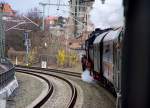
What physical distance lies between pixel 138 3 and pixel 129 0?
0.06 m

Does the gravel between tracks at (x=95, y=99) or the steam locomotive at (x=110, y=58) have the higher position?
the steam locomotive at (x=110, y=58)

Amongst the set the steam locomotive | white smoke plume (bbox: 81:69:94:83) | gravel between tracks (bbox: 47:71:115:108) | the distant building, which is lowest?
white smoke plume (bbox: 81:69:94:83)

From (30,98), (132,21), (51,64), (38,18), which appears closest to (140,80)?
(132,21)

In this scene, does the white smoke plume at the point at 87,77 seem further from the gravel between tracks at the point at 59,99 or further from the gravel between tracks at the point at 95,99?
the gravel between tracks at the point at 95,99

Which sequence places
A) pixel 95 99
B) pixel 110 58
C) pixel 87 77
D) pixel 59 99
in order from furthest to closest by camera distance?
1. pixel 87 77
2. pixel 59 99
3. pixel 95 99
4. pixel 110 58

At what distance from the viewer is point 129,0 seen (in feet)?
8.51

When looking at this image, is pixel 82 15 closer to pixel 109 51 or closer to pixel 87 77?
pixel 87 77

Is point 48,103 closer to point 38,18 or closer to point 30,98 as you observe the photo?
point 30,98

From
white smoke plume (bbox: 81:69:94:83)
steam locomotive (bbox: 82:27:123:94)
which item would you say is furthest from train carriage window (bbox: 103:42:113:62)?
white smoke plume (bbox: 81:69:94:83)

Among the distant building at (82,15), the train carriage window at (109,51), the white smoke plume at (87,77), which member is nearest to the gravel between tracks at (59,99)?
the train carriage window at (109,51)

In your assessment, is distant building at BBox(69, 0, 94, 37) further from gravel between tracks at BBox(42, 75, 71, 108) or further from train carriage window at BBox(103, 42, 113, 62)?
train carriage window at BBox(103, 42, 113, 62)

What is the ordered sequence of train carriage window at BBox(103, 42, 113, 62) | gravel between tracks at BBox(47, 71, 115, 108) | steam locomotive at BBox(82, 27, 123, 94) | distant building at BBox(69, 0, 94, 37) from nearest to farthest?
steam locomotive at BBox(82, 27, 123, 94), train carriage window at BBox(103, 42, 113, 62), gravel between tracks at BBox(47, 71, 115, 108), distant building at BBox(69, 0, 94, 37)

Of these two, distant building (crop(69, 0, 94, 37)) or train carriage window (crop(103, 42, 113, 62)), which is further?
distant building (crop(69, 0, 94, 37))

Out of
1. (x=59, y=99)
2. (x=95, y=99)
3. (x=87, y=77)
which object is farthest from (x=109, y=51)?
(x=87, y=77)
